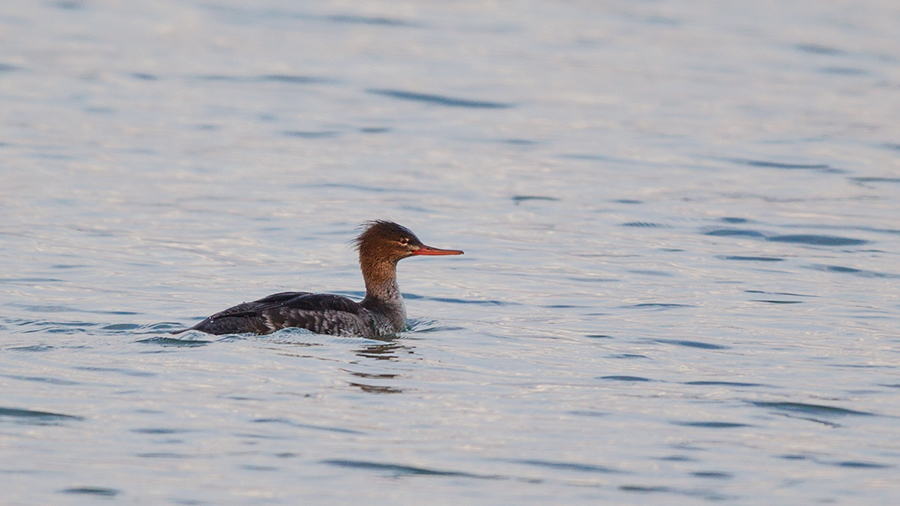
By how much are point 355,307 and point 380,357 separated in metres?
0.96

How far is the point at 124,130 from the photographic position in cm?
1922

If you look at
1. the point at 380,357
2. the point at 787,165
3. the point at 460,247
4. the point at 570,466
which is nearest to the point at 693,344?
the point at 380,357

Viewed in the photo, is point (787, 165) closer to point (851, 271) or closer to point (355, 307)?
point (851, 271)

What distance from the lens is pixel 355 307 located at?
35.6 ft

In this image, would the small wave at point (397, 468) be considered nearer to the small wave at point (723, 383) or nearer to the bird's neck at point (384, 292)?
the small wave at point (723, 383)

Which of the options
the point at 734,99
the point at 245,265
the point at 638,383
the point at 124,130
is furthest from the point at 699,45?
the point at 638,383

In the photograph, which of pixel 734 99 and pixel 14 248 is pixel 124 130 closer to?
pixel 14 248

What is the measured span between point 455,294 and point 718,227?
3.98m

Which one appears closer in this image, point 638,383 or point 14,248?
point 638,383

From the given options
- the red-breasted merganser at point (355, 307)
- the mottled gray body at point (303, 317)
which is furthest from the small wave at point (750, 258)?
the mottled gray body at point (303, 317)

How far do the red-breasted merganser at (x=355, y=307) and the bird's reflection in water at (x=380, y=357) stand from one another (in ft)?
1.13

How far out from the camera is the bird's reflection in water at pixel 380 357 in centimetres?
891

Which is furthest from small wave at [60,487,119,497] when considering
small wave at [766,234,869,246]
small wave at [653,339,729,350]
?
small wave at [766,234,869,246]

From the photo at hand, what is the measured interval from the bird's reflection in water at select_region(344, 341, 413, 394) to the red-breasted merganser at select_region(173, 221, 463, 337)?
345 millimetres
